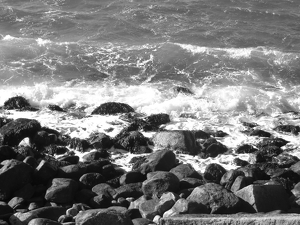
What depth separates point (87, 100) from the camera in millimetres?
19547

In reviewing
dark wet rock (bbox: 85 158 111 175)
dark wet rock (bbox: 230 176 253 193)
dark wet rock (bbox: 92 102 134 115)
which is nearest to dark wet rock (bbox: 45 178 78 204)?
dark wet rock (bbox: 85 158 111 175)

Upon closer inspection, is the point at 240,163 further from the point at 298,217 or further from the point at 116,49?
the point at 116,49

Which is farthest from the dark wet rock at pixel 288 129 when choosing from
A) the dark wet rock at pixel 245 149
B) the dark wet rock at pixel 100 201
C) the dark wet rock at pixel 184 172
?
the dark wet rock at pixel 100 201

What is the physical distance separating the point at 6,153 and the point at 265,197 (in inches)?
276

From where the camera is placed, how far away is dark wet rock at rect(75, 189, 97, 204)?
40.2ft

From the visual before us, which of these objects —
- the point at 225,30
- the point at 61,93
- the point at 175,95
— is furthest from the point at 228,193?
the point at 225,30

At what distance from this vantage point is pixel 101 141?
1560cm

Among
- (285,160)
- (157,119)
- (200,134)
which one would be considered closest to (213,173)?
(285,160)

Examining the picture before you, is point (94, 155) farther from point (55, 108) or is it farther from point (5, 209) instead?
point (55, 108)

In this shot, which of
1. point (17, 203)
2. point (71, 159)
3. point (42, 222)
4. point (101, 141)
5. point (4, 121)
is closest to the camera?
Answer: point (42, 222)

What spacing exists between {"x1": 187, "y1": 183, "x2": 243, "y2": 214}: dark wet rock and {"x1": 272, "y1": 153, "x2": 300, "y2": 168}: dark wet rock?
3.66m

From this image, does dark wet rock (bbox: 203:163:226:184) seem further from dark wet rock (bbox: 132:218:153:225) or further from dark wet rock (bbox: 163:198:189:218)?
dark wet rock (bbox: 132:218:153:225)

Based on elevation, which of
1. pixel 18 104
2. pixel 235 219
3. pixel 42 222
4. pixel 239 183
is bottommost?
pixel 18 104

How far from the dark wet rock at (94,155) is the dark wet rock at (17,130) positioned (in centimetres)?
204
